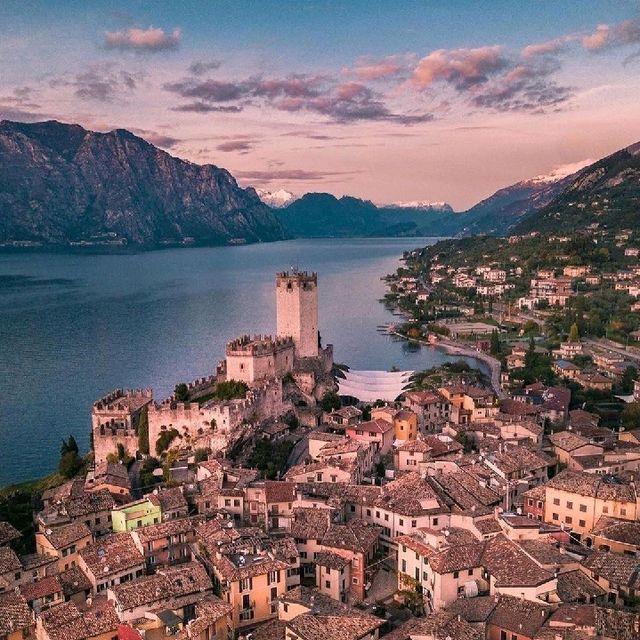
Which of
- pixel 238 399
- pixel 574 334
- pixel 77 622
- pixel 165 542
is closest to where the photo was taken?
pixel 77 622

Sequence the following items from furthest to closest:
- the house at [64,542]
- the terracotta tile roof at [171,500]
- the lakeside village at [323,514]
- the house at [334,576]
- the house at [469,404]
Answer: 1. the house at [469,404]
2. the terracotta tile roof at [171,500]
3. the house at [64,542]
4. the house at [334,576]
5. the lakeside village at [323,514]

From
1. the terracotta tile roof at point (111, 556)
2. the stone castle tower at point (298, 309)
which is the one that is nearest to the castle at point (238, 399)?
the stone castle tower at point (298, 309)

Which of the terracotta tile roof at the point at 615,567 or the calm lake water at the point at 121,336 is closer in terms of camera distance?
the terracotta tile roof at the point at 615,567

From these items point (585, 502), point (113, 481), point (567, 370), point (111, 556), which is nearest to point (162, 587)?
point (111, 556)

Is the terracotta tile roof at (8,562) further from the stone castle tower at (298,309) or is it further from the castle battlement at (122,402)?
the stone castle tower at (298,309)

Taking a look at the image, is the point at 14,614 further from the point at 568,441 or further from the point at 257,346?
the point at 568,441

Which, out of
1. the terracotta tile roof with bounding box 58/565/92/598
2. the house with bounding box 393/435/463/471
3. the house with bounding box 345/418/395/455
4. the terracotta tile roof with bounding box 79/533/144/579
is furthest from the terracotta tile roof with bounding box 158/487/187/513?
the house with bounding box 345/418/395/455
